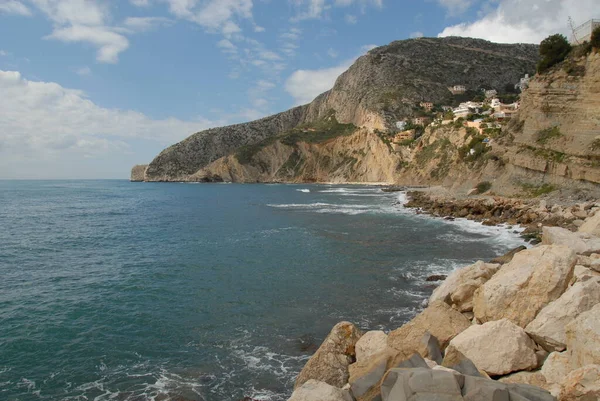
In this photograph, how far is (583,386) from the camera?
19.3 feet

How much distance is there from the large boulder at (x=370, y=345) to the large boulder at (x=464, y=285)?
3385 millimetres

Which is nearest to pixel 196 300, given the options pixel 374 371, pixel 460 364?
pixel 374 371

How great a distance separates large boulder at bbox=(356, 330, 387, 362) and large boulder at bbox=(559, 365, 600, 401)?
3.84m

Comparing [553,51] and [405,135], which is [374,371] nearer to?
[553,51]

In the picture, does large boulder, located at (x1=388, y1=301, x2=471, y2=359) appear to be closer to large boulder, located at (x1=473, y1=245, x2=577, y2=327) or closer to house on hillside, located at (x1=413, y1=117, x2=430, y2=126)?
large boulder, located at (x1=473, y1=245, x2=577, y2=327)

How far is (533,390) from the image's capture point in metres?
6.07

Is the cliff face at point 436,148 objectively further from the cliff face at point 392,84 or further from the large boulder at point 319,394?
the large boulder at point 319,394

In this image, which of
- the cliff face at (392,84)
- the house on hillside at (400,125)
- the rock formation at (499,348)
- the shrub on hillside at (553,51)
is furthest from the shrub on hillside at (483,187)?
the cliff face at (392,84)

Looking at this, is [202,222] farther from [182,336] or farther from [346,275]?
[182,336]

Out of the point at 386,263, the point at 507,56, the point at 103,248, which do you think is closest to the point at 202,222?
the point at 103,248

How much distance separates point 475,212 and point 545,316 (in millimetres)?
34056

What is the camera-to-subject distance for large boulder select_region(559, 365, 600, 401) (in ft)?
18.8

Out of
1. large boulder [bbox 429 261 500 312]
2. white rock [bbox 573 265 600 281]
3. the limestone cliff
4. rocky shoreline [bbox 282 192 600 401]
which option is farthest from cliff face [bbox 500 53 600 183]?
white rock [bbox 573 265 600 281]

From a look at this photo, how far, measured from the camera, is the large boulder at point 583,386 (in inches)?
226
